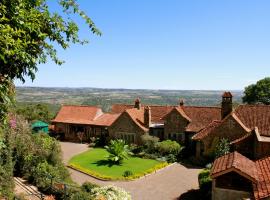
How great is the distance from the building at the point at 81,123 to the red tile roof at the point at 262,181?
2807 centimetres

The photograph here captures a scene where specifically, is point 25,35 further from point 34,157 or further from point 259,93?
point 259,93

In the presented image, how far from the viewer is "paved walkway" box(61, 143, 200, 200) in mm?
29500

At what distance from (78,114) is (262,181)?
38273mm

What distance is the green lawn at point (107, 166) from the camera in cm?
3519

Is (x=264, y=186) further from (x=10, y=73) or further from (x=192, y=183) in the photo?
(x=10, y=73)

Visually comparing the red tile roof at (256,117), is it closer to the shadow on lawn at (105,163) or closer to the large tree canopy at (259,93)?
the shadow on lawn at (105,163)

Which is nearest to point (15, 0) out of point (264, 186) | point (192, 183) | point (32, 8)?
point (32, 8)

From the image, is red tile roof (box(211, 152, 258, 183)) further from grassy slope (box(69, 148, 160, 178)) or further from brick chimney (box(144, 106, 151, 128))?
brick chimney (box(144, 106, 151, 128))

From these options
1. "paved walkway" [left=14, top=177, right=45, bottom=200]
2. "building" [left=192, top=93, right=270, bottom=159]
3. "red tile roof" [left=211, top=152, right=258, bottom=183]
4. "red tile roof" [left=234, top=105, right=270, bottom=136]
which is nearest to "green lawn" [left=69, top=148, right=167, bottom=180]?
"building" [left=192, top=93, right=270, bottom=159]

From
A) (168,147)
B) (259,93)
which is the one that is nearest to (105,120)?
(168,147)

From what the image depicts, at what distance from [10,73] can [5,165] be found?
51.9 feet

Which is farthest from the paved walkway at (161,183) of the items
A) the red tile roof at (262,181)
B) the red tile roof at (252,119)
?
the red tile roof at (262,181)

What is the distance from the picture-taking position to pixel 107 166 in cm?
3822

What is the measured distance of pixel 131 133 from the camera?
48.1 m
